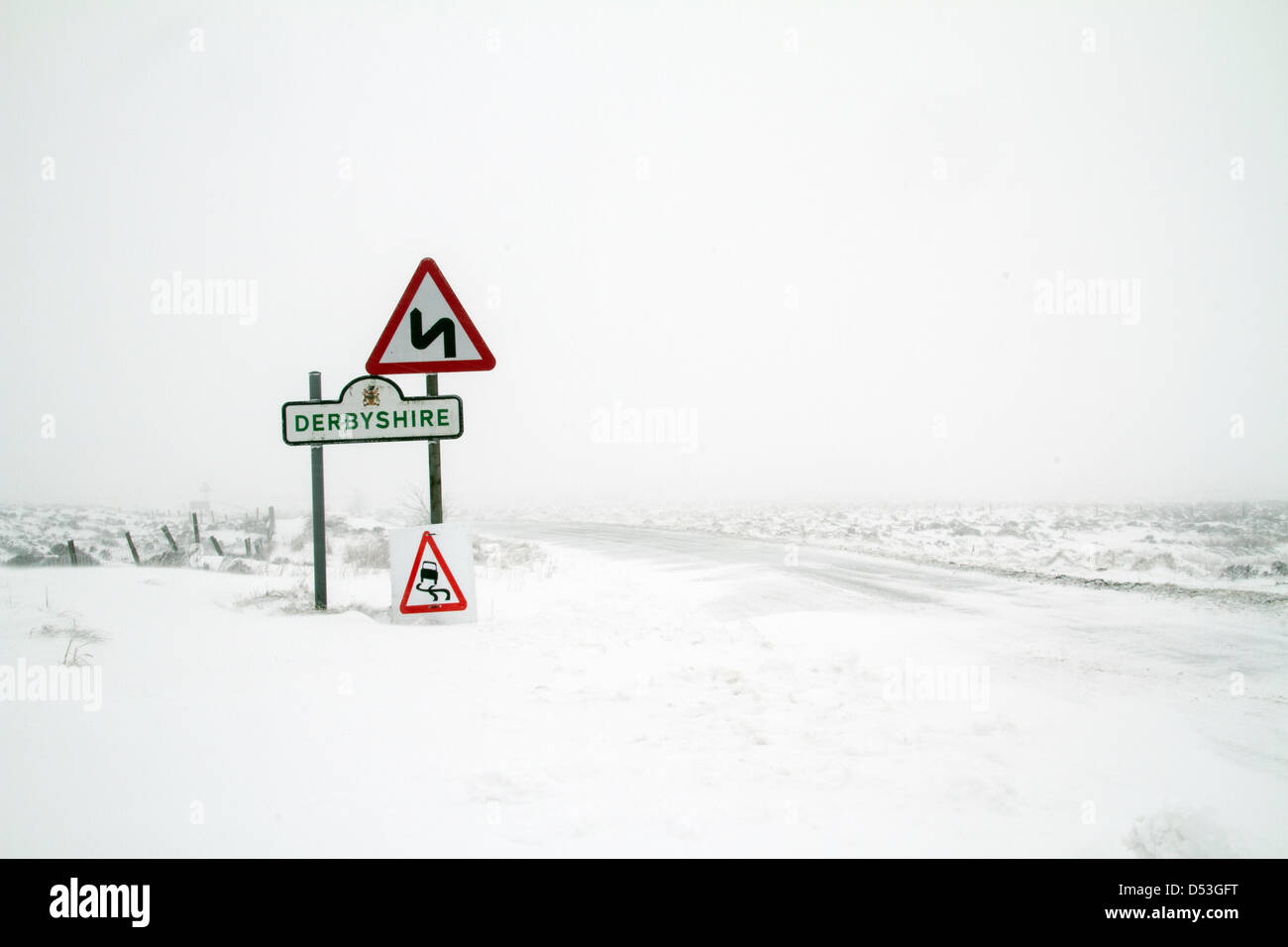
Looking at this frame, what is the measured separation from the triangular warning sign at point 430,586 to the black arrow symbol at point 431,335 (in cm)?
167

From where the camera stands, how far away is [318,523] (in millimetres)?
7242

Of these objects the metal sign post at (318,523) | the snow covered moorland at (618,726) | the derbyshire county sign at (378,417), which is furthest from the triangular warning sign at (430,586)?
the metal sign post at (318,523)

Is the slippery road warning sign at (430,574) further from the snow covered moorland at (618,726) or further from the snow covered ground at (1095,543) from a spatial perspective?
the snow covered ground at (1095,543)

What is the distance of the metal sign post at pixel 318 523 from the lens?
258 inches

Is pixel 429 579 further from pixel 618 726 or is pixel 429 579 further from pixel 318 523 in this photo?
pixel 618 726

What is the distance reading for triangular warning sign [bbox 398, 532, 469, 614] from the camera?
5902mm

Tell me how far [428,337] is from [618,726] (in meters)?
3.93

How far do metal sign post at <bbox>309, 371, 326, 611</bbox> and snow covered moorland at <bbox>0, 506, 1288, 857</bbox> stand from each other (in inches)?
10.3

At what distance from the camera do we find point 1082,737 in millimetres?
3824
